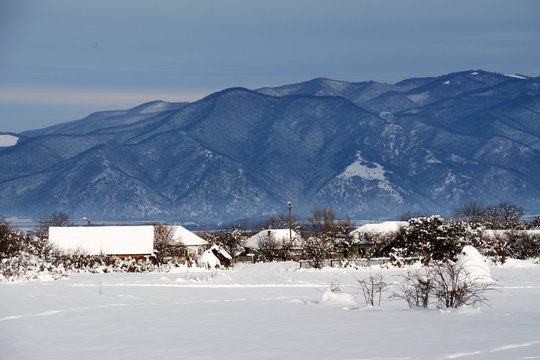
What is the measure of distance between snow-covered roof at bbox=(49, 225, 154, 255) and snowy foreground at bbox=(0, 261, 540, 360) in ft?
105

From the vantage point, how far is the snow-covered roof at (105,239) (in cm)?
5938

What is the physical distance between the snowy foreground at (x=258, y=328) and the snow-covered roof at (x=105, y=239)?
32.1 metres

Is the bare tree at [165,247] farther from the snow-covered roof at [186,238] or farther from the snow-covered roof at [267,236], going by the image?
the snow-covered roof at [267,236]

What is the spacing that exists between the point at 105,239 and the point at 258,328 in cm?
4702

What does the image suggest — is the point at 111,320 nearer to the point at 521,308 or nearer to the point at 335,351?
the point at 335,351

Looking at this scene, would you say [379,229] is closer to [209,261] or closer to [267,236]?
[267,236]

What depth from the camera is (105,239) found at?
62062mm

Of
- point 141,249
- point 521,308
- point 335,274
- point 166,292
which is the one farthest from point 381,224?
point 521,308

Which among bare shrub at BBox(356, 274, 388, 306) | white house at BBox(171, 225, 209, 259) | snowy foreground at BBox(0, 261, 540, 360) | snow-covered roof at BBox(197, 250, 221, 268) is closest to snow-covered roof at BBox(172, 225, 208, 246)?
white house at BBox(171, 225, 209, 259)

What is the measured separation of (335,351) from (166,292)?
17.7 meters

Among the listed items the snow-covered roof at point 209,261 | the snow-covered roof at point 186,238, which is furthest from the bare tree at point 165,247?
the snow-covered roof at point 209,261

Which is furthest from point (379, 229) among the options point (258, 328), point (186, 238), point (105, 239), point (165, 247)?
point (258, 328)

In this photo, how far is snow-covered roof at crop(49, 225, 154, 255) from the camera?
195ft

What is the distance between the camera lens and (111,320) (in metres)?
19.0
